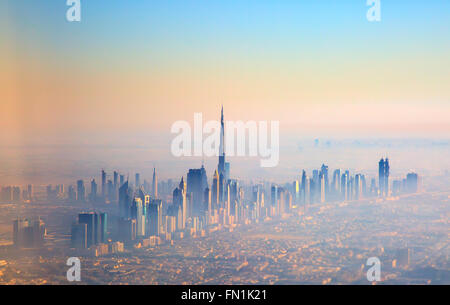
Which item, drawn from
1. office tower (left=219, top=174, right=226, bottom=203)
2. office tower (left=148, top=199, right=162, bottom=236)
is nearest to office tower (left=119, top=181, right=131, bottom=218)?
office tower (left=148, top=199, right=162, bottom=236)

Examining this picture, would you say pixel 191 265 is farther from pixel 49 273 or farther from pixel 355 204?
pixel 355 204

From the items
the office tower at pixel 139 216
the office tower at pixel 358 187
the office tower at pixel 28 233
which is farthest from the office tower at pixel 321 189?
the office tower at pixel 28 233

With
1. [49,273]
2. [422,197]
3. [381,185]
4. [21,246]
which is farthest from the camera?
[381,185]

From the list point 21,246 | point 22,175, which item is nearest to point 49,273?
point 21,246

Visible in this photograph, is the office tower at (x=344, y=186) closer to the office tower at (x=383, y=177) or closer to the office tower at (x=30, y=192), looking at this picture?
the office tower at (x=383, y=177)

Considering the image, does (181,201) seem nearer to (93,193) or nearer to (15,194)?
(93,193)

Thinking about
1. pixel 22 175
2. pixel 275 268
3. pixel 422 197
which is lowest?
pixel 275 268

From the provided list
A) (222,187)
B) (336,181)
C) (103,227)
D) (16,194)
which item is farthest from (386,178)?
(16,194)

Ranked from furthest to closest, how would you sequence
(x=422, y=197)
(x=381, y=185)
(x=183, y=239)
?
(x=381, y=185) → (x=422, y=197) → (x=183, y=239)
